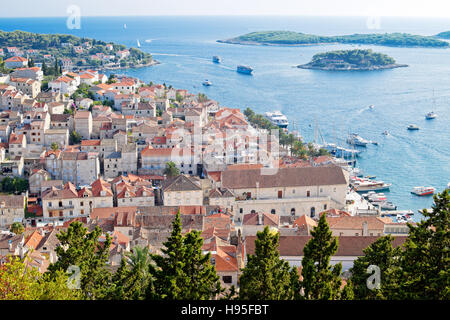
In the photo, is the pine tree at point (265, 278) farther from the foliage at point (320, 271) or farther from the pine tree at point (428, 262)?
the pine tree at point (428, 262)

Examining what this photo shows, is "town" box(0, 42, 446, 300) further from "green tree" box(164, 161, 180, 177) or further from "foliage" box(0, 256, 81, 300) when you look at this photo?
"foliage" box(0, 256, 81, 300)

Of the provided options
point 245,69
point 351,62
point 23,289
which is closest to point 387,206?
point 23,289

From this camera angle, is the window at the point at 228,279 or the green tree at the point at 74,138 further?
the green tree at the point at 74,138

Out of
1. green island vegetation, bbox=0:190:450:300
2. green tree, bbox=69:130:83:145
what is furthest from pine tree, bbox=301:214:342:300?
green tree, bbox=69:130:83:145

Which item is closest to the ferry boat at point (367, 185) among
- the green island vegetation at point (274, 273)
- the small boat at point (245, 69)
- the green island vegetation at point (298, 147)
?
the green island vegetation at point (298, 147)

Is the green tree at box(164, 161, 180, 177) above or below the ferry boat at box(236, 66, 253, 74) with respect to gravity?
below

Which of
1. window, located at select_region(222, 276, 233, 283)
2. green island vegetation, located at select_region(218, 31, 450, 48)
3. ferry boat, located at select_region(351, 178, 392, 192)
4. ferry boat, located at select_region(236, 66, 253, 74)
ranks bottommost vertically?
ferry boat, located at select_region(351, 178, 392, 192)

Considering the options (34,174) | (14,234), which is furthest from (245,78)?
(14,234)

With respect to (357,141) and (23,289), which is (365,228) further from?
(357,141)
